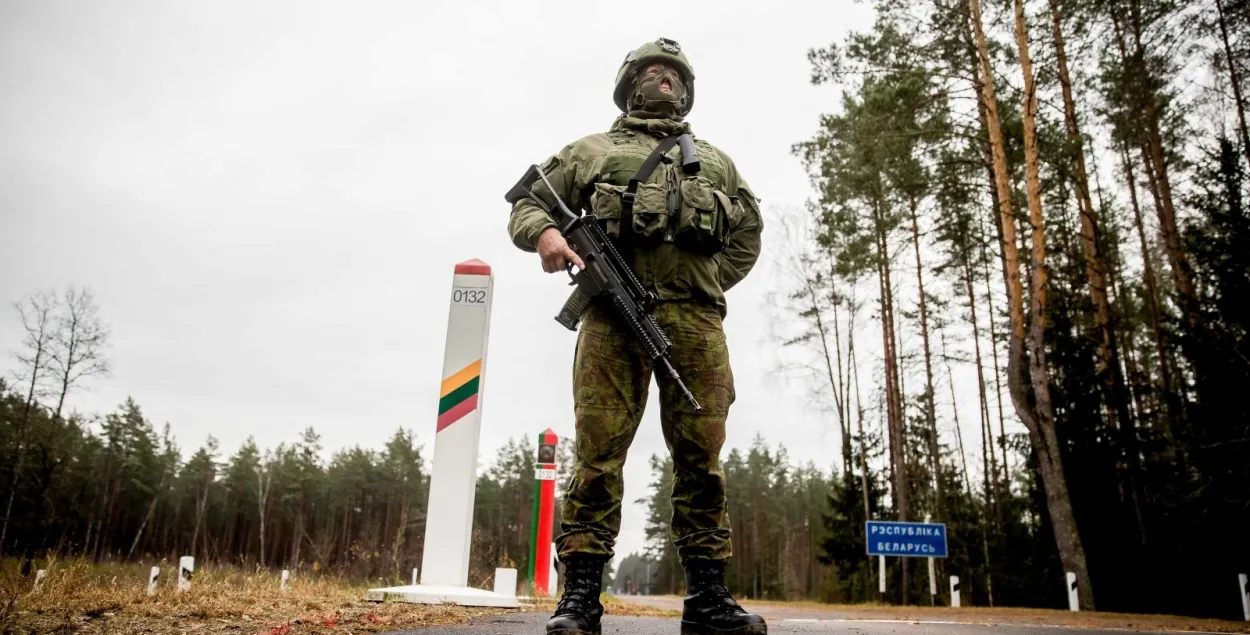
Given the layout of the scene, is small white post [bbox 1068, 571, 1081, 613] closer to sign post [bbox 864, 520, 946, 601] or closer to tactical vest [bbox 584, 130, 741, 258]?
sign post [bbox 864, 520, 946, 601]

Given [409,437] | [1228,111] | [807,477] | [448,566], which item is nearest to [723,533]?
[448,566]

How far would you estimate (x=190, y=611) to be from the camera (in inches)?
122

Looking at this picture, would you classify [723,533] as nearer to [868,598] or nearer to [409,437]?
[868,598]

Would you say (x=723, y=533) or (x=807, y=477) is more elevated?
(x=807, y=477)

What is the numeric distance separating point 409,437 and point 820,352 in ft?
128

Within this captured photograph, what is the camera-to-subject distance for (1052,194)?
67.0 ft

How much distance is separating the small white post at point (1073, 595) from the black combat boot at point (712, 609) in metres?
11.1

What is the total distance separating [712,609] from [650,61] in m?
2.18

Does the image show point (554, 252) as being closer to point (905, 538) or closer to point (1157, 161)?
point (905, 538)

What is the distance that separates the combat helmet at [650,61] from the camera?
312cm

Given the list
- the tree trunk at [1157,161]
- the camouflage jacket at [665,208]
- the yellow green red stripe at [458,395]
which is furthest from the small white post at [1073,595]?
the camouflage jacket at [665,208]

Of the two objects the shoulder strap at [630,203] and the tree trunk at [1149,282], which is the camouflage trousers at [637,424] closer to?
the shoulder strap at [630,203]

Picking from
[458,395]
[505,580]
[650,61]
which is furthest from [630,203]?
[505,580]

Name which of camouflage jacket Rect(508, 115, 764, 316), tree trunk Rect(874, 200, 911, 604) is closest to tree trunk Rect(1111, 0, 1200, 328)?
tree trunk Rect(874, 200, 911, 604)
